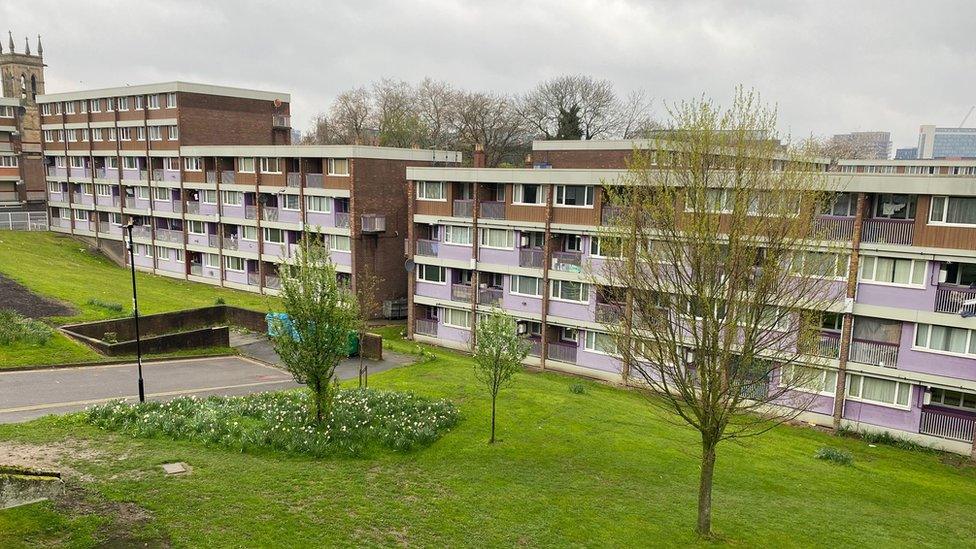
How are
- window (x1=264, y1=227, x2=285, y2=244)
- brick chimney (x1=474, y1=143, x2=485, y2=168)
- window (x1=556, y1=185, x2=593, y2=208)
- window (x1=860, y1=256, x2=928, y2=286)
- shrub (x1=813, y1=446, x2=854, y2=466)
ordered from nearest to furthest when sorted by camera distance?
shrub (x1=813, y1=446, x2=854, y2=466), window (x1=860, y1=256, x2=928, y2=286), window (x1=556, y1=185, x2=593, y2=208), brick chimney (x1=474, y1=143, x2=485, y2=168), window (x1=264, y1=227, x2=285, y2=244)

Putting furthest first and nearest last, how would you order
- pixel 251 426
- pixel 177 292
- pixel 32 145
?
pixel 32 145 → pixel 177 292 → pixel 251 426

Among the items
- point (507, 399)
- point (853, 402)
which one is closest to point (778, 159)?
point (507, 399)

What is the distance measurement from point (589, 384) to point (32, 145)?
74.0m

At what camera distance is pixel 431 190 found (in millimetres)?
39969

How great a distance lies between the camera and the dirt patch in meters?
34.5

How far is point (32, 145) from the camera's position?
250 feet

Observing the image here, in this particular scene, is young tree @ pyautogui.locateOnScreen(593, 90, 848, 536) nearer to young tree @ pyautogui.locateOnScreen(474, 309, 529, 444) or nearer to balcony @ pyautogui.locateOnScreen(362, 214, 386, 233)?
young tree @ pyautogui.locateOnScreen(474, 309, 529, 444)

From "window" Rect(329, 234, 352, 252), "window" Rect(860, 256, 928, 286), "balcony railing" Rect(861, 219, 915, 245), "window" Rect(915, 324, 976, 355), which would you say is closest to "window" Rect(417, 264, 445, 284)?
A: "window" Rect(329, 234, 352, 252)

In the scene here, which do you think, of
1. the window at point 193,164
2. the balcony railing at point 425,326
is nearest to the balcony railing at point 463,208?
the balcony railing at point 425,326

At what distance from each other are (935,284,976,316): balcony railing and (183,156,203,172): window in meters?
50.2

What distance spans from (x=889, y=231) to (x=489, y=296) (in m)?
19.8

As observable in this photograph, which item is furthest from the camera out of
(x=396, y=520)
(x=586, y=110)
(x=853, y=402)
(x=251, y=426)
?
(x=586, y=110)

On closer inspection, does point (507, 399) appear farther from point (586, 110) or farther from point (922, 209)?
point (586, 110)

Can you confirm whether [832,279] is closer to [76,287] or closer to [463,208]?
[463,208]
